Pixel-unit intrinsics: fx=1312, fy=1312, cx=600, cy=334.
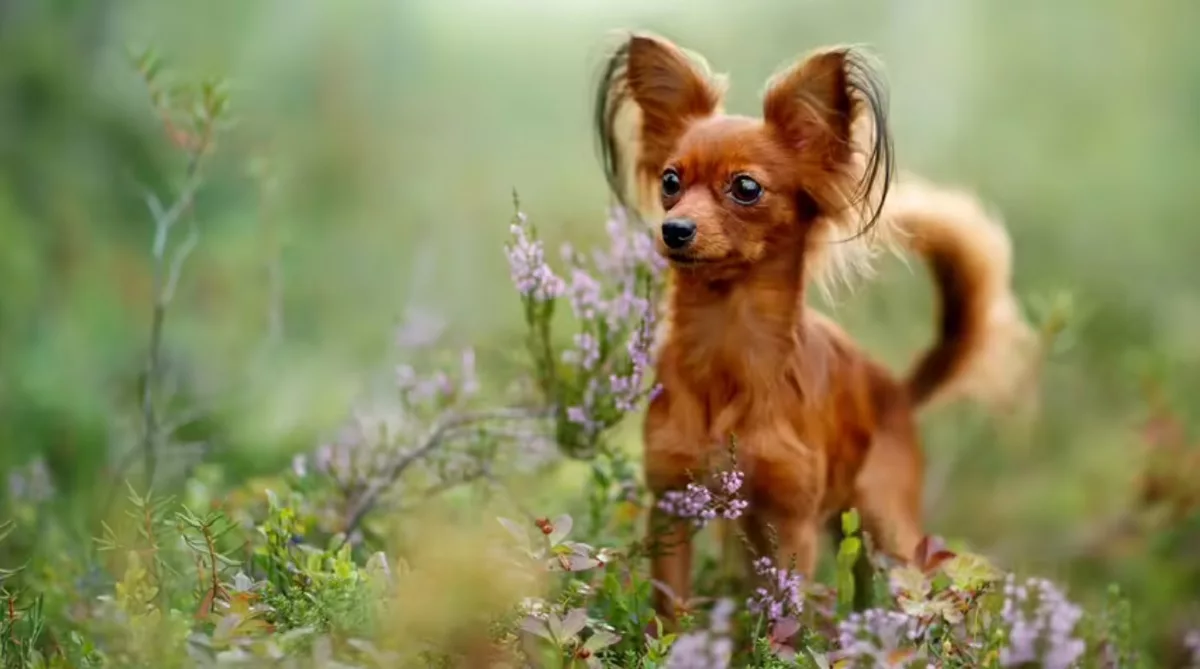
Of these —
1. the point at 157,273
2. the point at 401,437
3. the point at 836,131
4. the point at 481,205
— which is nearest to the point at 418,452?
the point at 401,437

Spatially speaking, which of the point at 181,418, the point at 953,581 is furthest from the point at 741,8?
the point at 953,581

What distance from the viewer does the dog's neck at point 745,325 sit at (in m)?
2.17

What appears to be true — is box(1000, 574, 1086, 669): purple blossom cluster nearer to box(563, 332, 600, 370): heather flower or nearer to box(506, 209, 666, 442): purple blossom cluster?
box(506, 209, 666, 442): purple blossom cluster

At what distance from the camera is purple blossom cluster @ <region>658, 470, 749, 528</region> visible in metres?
2.02

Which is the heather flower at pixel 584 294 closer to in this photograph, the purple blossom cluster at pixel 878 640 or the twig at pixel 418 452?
the twig at pixel 418 452

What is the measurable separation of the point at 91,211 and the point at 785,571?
295cm

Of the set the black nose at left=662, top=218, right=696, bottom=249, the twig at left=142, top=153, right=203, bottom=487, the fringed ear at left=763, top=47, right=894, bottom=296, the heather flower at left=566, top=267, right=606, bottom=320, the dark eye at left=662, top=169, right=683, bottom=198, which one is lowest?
the twig at left=142, top=153, right=203, bottom=487

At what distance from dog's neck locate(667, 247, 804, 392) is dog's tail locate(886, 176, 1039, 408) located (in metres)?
0.46

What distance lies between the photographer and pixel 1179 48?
5.29m

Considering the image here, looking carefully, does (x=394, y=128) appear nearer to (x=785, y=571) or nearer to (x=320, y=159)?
(x=320, y=159)

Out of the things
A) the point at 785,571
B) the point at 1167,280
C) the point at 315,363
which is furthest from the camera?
the point at 1167,280

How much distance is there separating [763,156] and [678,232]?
225mm

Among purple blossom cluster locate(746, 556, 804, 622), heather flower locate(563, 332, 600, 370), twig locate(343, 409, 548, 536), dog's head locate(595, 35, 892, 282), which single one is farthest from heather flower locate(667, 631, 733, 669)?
twig locate(343, 409, 548, 536)

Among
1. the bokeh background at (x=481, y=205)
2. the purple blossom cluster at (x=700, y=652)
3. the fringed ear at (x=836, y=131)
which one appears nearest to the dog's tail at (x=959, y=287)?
the bokeh background at (x=481, y=205)
